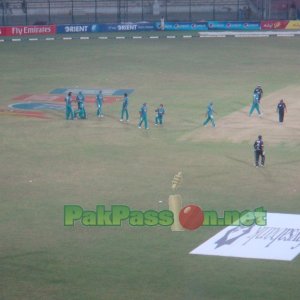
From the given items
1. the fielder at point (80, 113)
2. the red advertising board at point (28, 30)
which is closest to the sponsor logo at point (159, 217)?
the fielder at point (80, 113)

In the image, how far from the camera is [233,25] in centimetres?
8925

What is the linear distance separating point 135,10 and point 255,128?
52195 millimetres

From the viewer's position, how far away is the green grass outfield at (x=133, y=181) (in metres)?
25.8

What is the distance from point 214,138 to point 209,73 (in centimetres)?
2108

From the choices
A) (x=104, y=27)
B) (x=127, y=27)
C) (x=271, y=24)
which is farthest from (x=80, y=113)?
(x=271, y=24)

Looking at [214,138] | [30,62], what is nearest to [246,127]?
[214,138]

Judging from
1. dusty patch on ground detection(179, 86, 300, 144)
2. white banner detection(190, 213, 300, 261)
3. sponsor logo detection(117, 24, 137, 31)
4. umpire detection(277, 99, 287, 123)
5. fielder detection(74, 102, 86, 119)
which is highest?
sponsor logo detection(117, 24, 137, 31)

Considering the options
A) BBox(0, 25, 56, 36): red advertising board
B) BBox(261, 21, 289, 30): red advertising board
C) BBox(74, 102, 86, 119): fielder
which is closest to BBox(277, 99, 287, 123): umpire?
BBox(74, 102, 86, 119): fielder

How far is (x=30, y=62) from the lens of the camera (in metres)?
71.1

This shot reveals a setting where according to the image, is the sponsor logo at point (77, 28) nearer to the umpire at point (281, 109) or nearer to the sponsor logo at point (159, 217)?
the umpire at point (281, 109)

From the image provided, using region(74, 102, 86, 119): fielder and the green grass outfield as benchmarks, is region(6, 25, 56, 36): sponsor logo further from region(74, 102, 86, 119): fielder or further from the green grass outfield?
region(74, 102, 86, 119): fielder

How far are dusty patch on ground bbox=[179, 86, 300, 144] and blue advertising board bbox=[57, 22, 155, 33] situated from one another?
37.7m

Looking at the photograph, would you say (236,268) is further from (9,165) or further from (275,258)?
(9,165)

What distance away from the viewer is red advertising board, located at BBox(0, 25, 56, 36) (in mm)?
85750
